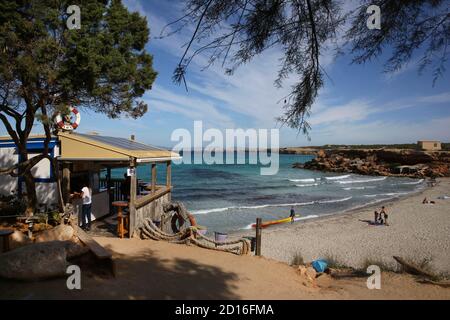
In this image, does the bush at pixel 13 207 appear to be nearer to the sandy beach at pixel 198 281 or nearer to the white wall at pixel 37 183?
the white wall at pixel 37 183

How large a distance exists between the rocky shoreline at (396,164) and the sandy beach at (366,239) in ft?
129

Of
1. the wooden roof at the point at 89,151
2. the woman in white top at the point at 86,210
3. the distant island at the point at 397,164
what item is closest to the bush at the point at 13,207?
the woman in white top at the point at 86,210

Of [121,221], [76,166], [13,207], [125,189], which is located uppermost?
[76,166]

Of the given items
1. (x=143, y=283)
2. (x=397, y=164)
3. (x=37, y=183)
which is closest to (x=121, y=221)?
(x=37, y=183)

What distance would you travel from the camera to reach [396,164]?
74875 mm

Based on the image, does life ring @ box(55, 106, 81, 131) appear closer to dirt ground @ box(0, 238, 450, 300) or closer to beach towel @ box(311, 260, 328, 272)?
dirt ground @ box(0, 238, 450, 300)

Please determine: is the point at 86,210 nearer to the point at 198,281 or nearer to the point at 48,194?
the point at 48,194

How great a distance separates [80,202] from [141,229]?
8.26 feet

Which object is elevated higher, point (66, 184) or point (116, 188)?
point (66, 184)

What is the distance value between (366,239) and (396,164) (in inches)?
2528

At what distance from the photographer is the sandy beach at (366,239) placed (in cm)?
1564
